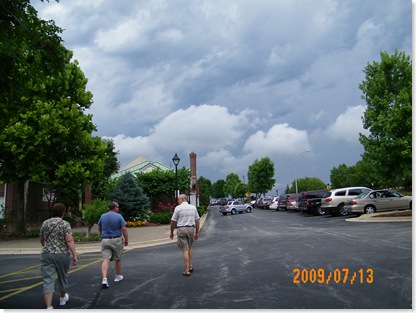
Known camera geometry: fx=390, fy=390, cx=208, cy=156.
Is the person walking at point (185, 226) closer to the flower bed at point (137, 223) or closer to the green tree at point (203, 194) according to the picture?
the flower bed at point (137, 223)

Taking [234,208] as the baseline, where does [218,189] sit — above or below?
above

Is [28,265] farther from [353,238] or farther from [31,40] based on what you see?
[353,238]

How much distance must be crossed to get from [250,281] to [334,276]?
163 cm

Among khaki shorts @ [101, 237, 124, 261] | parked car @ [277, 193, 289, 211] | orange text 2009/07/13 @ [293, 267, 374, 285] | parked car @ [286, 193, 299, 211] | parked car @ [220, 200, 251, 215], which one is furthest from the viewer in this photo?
parked car @ [220, 200, 251, 215]

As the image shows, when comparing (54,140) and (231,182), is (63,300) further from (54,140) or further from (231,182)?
(231,182)

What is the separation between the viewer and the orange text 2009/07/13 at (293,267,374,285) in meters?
7.09

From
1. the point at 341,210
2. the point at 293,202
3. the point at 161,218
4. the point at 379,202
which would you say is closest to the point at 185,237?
the point at 379,202

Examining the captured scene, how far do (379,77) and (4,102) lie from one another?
882 inches

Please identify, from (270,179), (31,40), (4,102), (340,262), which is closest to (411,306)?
(340,262)

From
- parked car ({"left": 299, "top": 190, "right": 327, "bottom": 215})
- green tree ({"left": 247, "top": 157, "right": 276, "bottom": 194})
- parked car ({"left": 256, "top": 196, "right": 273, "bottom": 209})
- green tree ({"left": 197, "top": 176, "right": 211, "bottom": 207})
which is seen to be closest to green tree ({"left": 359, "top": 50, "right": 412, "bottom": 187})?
parked car ({"left": 299, "top": 190, "right": 327, "bottom": 215})

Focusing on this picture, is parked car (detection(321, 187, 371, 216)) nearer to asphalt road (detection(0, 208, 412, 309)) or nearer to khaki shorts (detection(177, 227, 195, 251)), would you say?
asphalt road (detection(0, 208, 412, 309))

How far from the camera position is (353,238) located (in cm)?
1334

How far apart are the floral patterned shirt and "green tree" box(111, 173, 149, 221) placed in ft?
76.4

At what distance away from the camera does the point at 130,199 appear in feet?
96.8
